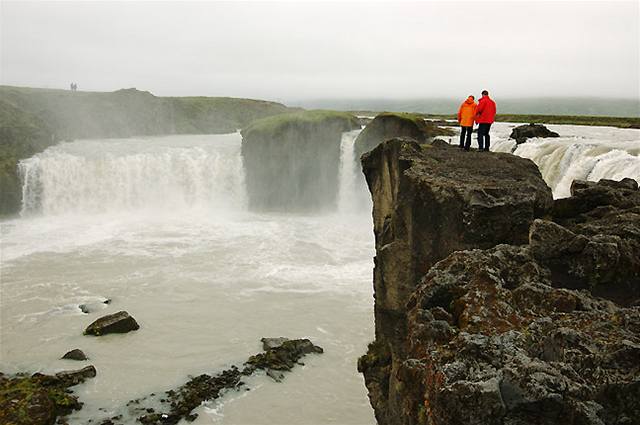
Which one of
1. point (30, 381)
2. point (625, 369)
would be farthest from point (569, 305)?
point (30, 381)

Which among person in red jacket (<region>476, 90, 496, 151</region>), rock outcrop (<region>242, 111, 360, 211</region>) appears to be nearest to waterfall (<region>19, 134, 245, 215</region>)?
rock outcrop (<region>242, 111, 360, 211</region>)

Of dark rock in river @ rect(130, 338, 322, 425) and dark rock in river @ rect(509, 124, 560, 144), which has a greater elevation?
dark rock in river @ rect(509, 124, 560, 144)

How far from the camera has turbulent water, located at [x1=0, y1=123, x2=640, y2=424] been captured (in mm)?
16062

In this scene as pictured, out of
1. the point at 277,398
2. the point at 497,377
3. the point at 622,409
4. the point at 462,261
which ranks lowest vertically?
the point at 277,398

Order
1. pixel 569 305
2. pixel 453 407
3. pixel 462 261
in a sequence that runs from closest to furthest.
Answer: pixel 453 407 → pixel 569 305 → pixel 462 261

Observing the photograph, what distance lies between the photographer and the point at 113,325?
63.3ft

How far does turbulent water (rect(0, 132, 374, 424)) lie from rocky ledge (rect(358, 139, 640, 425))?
617cm

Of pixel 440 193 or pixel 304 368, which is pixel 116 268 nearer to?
pixel 304 368

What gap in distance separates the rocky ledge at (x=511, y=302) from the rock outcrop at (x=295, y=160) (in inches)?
1222

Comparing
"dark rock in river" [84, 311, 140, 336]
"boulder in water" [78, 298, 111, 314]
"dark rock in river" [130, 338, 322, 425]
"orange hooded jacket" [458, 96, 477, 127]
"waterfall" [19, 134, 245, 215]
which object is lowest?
"dark rock in river" [130, 338, 322, 425]

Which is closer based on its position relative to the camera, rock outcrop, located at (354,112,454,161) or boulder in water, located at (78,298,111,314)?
boulder in water, located at (78,298,111,314)

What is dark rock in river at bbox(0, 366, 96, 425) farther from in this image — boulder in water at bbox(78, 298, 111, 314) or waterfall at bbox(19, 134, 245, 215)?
waterfall at bbox(19, 134, 245, 215)

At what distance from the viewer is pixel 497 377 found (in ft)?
15.8

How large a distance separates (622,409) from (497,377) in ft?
4.04
